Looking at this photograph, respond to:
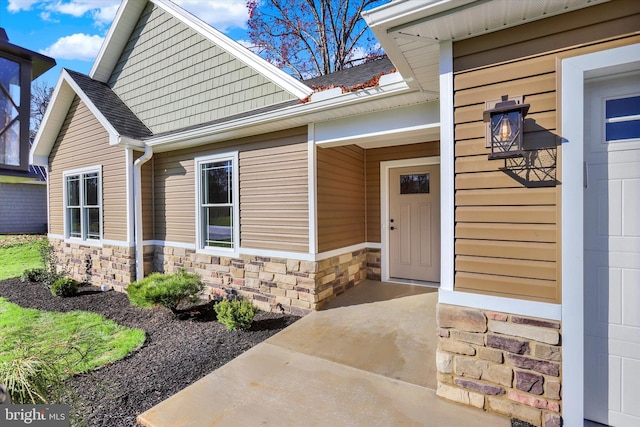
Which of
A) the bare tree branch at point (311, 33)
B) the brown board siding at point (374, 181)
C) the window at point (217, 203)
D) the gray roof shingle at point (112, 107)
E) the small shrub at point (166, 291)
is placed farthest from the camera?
the bare tree branch at point (311, 33)

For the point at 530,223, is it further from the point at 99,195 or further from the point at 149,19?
the point at 149,19

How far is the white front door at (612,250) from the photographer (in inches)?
77.0

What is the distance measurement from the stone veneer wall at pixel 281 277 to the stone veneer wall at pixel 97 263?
121cm

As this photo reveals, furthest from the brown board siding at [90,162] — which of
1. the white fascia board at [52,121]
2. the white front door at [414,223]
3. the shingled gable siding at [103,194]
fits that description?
the white front door at [414,223]

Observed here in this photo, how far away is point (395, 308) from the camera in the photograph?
4.21 meters

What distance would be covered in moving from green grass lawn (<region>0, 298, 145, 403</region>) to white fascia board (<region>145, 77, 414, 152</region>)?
3000 millimetres

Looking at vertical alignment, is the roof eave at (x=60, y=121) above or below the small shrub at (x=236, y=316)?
above

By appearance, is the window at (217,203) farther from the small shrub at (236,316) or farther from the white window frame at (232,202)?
the small shrub at (236,316)

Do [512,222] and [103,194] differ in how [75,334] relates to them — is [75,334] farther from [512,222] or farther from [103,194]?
[512,222]

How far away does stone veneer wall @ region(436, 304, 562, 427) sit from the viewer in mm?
2018

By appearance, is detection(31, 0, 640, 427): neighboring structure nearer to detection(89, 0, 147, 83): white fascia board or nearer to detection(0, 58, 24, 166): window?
detection(89, 0, 147, 83): white fascia board

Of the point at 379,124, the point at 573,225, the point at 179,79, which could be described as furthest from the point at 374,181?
the point at 179,79

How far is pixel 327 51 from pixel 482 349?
38.3 ft

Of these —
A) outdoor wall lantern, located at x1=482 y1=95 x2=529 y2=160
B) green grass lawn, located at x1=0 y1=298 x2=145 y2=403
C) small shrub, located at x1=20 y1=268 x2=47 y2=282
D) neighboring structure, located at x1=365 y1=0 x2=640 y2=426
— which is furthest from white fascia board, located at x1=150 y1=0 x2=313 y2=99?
small shrub, located at x1=20 y1=268 x2=47 y2=282
